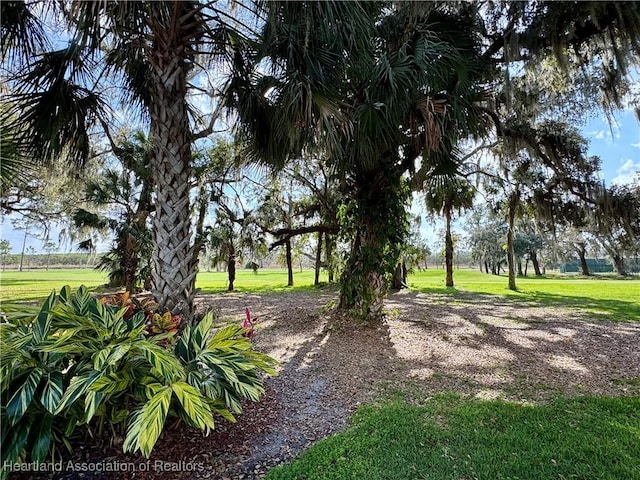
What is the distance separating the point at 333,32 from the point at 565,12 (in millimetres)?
4364

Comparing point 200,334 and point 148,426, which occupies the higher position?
point 200,334

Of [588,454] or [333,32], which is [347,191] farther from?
[588,454]

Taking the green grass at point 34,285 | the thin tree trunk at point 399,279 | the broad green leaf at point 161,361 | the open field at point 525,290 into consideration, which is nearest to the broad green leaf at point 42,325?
the broad green leaf at point 161,361

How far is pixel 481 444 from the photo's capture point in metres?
2.37

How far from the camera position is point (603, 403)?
305 centimetres

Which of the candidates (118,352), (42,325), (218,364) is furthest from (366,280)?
(42,325)

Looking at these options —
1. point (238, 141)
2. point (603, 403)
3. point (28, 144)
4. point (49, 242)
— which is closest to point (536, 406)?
point (603, 403)

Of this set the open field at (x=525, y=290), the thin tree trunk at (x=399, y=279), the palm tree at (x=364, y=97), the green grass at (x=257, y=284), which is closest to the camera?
the palm tree at (x=364, y=97)

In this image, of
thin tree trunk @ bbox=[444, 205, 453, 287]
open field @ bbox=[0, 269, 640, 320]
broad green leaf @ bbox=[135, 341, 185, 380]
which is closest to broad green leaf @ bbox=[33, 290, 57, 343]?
broad green leaf @ bbox=[135, 341, 185, 380]

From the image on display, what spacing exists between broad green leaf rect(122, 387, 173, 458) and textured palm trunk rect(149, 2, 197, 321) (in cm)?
137

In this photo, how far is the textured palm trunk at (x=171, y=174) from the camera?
127 inches

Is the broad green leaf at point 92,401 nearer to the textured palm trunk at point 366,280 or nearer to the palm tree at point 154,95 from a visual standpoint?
the palm tree at point 154,95

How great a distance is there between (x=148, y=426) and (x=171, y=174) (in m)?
2.26

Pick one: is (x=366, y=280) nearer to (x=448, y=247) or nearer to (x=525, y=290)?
(x=448, y=247)
